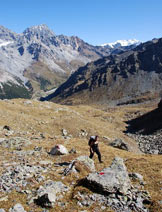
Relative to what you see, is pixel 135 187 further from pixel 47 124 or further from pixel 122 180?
pixel 47 124

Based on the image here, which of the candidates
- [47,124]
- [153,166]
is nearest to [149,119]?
[47,124]

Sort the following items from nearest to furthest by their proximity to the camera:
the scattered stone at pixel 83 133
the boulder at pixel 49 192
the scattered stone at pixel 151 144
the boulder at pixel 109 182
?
the boulder at pixel 49 192 < the boulder at pixel 109 182 < the scattered stone at pixel 83 133 < the scattered stone at pixel 151 144

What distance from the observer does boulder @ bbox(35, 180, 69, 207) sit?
11.6 m

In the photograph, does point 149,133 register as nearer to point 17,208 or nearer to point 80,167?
point 80,167

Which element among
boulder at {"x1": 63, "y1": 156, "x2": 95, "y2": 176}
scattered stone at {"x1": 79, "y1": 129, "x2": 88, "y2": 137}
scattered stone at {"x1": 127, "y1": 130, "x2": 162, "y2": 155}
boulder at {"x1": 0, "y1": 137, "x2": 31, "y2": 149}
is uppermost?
boulder at {"x1": 63, "y1": 156, "x2": 95, "y2": 176}

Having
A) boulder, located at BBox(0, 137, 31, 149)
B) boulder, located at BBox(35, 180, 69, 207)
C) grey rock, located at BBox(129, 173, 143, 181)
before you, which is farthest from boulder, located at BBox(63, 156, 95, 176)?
boulder, located at BBox(0, 137, 31, 149)

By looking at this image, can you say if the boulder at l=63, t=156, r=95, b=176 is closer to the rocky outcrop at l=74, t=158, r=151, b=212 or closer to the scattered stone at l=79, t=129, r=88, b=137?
the rocky outcrop at l=74, t=158, r=151, b=212

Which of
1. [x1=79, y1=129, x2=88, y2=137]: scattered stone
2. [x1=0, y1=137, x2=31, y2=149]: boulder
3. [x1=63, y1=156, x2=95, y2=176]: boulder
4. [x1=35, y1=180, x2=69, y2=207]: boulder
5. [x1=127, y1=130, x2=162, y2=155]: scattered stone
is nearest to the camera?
[x1=35, y1=180, x2=69, y2=207]: boulder

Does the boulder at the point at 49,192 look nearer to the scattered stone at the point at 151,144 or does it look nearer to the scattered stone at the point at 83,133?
the scattered stone at the point at 83,133

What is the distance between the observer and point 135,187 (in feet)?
46.2

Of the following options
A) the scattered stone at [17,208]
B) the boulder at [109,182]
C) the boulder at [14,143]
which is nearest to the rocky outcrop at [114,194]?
the boulder at [109,182]

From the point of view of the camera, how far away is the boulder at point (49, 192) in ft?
37.9

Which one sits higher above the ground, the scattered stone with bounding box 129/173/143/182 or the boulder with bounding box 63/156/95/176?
the boulder with bounding box 63/156/95/176

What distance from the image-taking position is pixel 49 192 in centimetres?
1208
